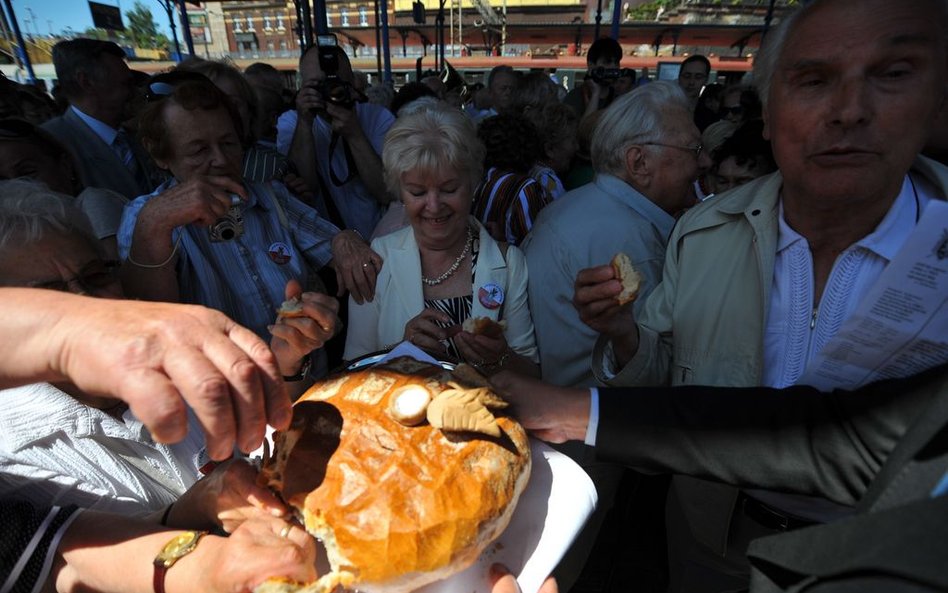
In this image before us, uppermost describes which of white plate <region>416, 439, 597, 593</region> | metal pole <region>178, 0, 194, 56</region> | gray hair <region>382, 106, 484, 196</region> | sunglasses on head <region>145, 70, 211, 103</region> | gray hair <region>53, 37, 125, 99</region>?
metal pole <region>178, 0, 194, 56</region>

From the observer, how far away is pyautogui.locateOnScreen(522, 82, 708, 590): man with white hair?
2303 mm

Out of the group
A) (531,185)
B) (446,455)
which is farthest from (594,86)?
(446,455)

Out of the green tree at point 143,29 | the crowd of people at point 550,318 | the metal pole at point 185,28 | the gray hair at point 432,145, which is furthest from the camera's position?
the green tree at point 143,29

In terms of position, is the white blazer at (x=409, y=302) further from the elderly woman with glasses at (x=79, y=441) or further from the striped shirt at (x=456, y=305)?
the elderly woman with glasses at (x=79, y=441)

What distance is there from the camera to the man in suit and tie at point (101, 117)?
310 centimetres

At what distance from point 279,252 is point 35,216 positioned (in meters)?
0.94

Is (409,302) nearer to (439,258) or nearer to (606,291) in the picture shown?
(439,258)

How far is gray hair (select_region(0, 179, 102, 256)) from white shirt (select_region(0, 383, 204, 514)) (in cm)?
47

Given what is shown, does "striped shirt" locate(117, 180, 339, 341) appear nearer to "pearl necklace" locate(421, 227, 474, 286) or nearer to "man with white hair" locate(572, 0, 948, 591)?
"pearl necklace" locate(421, 227, 474, 286)

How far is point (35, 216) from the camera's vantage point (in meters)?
1.38

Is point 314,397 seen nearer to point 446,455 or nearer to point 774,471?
point 446,455

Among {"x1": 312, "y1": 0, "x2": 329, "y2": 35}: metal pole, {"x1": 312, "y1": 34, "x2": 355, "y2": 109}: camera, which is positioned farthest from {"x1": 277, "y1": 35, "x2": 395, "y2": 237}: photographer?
{"x1": 312, "y1": 0, "x2": 329, "y2": 35}: metal pole

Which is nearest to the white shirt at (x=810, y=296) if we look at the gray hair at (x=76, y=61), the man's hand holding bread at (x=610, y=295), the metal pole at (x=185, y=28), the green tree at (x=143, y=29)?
the man's hand holding bread at (x=610, y=295)

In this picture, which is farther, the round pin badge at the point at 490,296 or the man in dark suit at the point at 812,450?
the round pin badge at the point at 490,296
